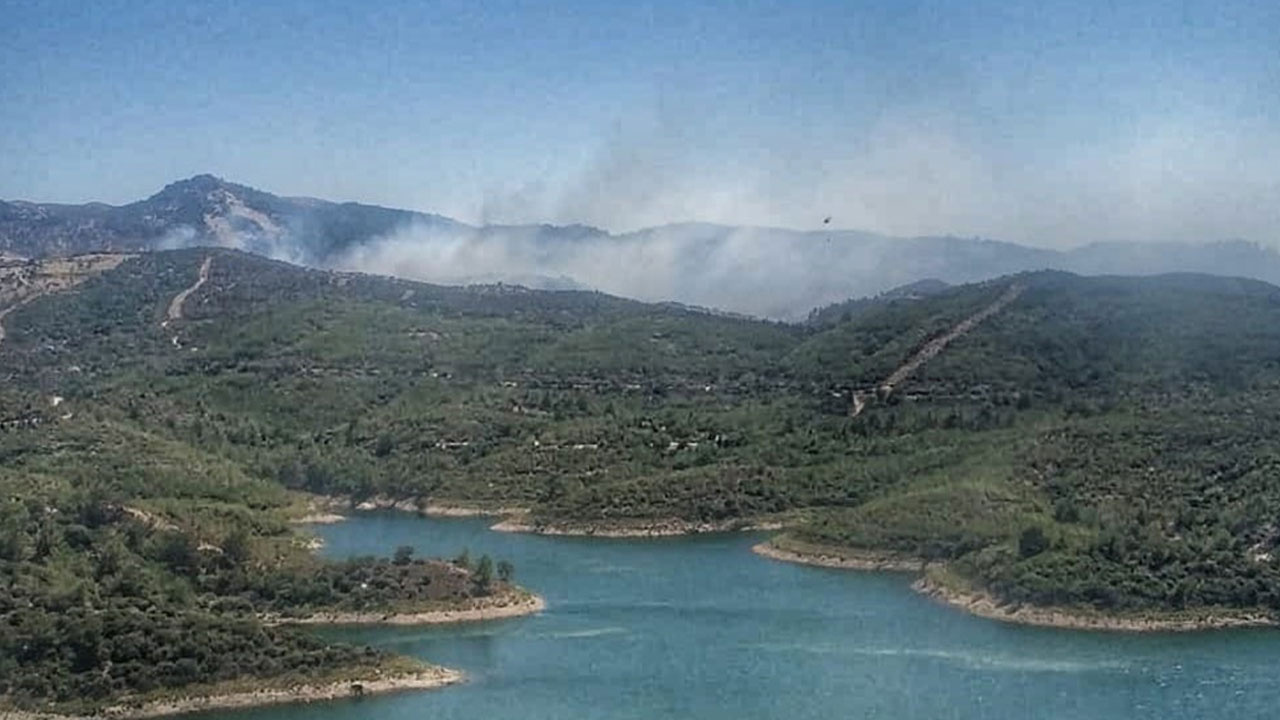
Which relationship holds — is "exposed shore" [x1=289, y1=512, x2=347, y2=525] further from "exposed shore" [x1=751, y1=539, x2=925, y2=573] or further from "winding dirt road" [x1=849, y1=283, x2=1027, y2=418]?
"winding dirt road" [x1=849, y1=283, x2=1027, y2=418]

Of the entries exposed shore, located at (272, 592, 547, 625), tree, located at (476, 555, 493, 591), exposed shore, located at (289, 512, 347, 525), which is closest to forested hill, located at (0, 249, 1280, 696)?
exposed shore, located at (289, 512, 347, 525)

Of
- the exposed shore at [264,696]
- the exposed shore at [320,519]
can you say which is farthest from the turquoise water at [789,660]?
the exposed shore at [320,519]

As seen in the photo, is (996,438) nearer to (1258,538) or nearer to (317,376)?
(1258,538)

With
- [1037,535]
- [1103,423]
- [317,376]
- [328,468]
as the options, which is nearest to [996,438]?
[1103,423]

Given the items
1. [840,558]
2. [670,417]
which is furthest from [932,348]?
[840,558]

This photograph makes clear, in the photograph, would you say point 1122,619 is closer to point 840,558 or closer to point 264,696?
point 840,558

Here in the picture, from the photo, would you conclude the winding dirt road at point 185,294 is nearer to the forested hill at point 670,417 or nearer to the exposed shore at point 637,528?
the forested hill at point 670,417
